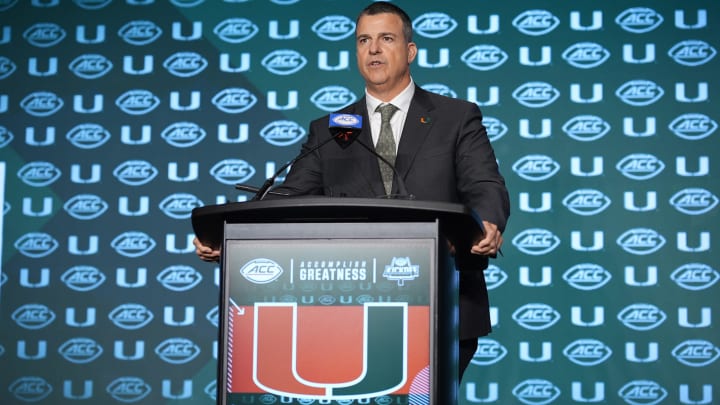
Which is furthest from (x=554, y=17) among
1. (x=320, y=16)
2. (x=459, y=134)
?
(x=459, y=134)

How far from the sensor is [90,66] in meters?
4.62

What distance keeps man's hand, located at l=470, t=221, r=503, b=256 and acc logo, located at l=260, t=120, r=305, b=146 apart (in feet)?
8.95

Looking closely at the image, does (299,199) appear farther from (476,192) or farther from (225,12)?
(225,12)

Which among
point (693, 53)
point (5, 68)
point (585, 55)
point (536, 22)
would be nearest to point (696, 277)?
point (693, 53)

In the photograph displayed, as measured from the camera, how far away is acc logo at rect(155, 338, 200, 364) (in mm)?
4398

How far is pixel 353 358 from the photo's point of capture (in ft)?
5.19

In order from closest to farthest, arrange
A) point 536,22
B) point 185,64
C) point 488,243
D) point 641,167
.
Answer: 1. point 488,243
2. point 641,167
3. point 536,22
4. point 185,64

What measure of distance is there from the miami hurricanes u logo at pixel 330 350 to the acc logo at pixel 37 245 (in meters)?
3.26

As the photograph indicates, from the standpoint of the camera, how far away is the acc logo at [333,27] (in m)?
4.45

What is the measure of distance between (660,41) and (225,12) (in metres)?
2.23

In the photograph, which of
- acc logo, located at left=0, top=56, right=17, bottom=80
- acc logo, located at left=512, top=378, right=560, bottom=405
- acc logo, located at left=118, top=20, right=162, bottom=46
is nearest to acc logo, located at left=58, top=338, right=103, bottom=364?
acc logo, located at left=0, top=56, right=17, bottom=80

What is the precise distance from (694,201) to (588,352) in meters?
0.89

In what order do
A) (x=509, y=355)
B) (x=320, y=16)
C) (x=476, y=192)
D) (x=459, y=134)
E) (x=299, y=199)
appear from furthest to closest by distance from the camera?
(x=320, y=16) < (x=509, y=355) < (x=459, y=134) < (x=476, y=192) < (x=299, y=199)

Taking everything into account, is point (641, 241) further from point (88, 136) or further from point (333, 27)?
point (88, 136)
